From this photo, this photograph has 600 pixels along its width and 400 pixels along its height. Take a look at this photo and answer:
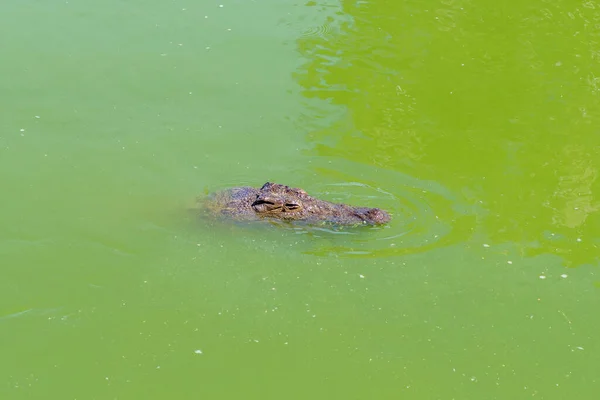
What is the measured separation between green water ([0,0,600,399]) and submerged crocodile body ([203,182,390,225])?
159 mm

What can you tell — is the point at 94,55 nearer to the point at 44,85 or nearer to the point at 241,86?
the point at 44,85

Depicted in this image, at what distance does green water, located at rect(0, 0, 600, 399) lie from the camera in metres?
6.15

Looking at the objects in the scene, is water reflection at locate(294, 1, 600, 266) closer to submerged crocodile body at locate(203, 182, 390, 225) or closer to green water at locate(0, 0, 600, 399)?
green water at locate(0, 0, 600, 399)

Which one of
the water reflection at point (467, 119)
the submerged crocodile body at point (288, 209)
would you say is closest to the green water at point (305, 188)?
the water reflection at point (467, 119)

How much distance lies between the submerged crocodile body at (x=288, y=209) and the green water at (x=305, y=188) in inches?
6.3

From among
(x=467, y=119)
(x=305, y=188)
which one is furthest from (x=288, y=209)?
(x=467, y=119)

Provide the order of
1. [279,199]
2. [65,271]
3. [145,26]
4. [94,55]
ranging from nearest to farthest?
[65,271], [279,199], [94,55], [145,26]

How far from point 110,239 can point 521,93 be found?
5.57 metres

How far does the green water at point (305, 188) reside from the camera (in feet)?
20.2

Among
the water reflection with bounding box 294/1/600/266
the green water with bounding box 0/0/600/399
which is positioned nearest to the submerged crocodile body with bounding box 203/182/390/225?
the green water with bounding box 0/0/600/399

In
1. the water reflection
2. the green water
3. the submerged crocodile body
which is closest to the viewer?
the green water

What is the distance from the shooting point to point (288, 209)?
7.55m

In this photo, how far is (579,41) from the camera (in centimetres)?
1102

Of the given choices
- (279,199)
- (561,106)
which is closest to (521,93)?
(561,106)
